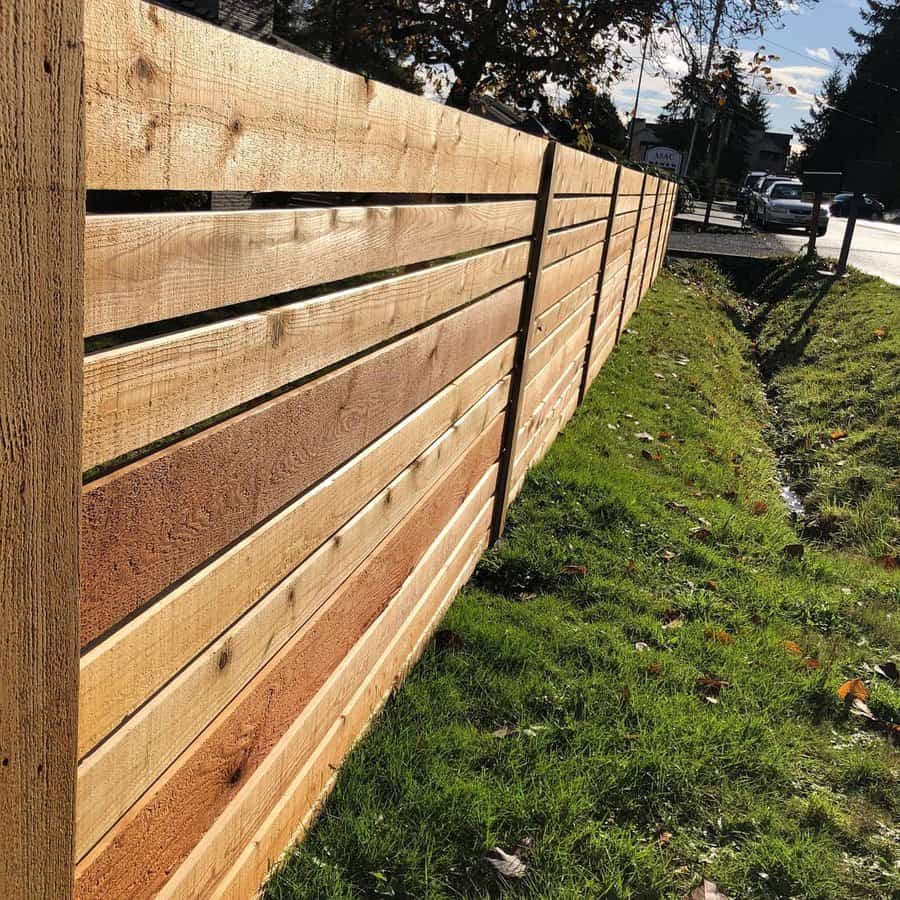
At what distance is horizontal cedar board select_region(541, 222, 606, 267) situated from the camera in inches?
186

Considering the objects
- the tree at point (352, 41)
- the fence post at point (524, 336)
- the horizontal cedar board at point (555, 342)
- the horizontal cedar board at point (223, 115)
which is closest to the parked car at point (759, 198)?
the tree at point (352, 41)

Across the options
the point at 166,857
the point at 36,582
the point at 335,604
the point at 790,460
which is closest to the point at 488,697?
the point at 335,604

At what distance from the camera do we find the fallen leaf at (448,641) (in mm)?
3670

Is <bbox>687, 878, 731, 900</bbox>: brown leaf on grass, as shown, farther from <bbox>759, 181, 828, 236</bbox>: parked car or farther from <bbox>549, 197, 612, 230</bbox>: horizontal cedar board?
<bbox>759, 181, 828, 236</bbox>: parked car

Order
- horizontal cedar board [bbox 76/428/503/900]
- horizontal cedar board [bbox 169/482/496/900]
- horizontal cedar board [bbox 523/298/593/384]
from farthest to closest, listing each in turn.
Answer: horizontal cedar board [bbox 523/298/593/384] < horizontal cedar board [bbox 169/482/496/900] < horizontal cedar board [bbox 76/428/503/900]

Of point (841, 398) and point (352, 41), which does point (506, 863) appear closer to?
point (841, 398)

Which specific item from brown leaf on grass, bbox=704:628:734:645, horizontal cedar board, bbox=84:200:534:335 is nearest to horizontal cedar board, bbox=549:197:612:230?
brown leaf on grass, bbox=704:628:734:645

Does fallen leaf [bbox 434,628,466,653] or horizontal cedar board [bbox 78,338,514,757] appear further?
fallen leaf [bbox 434,628,466,653]

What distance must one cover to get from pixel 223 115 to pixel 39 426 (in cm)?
62

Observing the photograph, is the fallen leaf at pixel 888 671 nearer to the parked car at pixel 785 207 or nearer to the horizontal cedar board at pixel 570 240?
the horizontal cedar board at pixel 570 240

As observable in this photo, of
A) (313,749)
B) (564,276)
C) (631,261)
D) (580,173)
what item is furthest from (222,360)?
(631,261)

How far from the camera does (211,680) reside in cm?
179

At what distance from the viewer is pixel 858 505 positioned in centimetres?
679

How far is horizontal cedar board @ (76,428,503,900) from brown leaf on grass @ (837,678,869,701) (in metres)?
2.05
